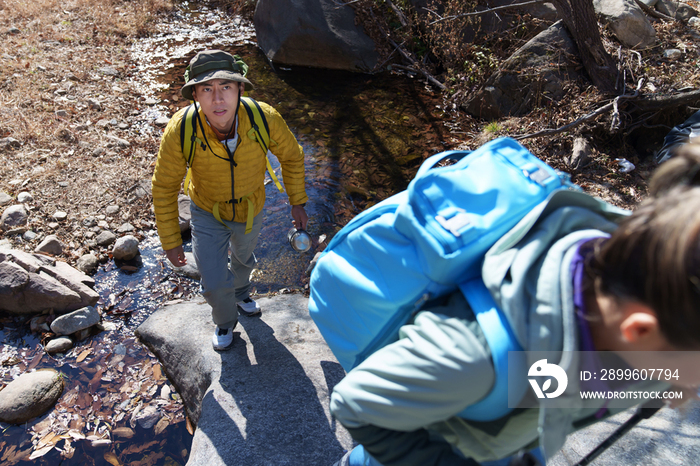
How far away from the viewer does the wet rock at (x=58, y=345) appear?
10.4 feet

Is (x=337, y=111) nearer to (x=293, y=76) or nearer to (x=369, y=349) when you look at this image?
(x=293, y=76)

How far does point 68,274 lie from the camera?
359 cm

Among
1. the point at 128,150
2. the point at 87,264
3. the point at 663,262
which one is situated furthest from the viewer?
the point at 128,150

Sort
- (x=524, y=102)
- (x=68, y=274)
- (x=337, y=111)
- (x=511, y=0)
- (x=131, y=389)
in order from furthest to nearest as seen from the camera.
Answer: (x=511, y=0) → (x=337, y=111) → (x=524, y=102) → (x=68, y=274) → (x=131, y=389)

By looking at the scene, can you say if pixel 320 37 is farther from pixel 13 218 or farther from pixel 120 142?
pixel 13 218

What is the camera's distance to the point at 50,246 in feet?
12.8

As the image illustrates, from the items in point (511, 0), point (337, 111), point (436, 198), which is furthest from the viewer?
point (511, 0)

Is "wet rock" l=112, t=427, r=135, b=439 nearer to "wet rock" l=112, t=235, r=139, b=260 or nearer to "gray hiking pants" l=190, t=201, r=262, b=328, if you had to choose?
"gray hiking pants" l=190, t=201, r=262, b=328

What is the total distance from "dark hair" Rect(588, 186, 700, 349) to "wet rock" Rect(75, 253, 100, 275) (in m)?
4.05

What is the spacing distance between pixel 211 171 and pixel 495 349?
2.08 m

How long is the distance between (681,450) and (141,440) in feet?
9.90

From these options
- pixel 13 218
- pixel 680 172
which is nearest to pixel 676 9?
pixel 680 172

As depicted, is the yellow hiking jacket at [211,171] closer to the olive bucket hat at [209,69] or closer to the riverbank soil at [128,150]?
the olive bucket hat at [209,69]

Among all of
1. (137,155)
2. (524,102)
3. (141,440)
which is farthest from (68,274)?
(524,102)
